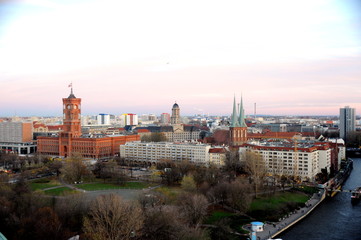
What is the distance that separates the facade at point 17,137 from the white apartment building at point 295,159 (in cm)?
4562


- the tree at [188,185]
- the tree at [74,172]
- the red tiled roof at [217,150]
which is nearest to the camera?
the tree at [188,185]

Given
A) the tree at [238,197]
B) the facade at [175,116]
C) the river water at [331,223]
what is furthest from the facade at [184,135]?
the tree at [238,197]

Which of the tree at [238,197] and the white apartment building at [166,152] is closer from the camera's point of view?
the tree at [238,197]

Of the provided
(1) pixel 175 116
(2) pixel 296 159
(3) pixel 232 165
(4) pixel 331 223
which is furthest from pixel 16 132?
(4) pixel 331 223

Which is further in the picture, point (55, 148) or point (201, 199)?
point (55, 148)

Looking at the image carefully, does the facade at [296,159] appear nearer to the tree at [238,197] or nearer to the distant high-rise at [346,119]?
the tree at [238,197]

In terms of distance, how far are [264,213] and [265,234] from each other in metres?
4.39

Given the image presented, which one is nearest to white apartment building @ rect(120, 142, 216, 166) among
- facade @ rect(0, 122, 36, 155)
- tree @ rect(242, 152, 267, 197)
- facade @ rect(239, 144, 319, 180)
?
facade @ rect(239, 144, 319, 180)

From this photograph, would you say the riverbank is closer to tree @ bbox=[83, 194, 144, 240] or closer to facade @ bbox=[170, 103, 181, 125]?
tree @ bbox=[83, 194, 144, 240]

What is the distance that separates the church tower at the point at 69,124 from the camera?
214 feet

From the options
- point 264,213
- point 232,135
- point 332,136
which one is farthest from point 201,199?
point 332,136

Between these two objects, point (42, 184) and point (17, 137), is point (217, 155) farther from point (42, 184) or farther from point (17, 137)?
point (17, 137)

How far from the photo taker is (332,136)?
3880 inches

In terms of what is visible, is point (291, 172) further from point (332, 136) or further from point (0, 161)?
point (332, 136)
